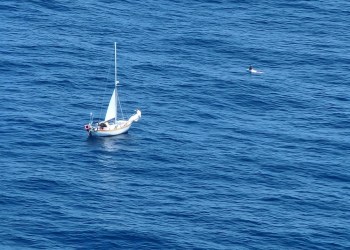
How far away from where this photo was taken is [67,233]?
631 feet

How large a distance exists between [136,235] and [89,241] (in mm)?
7797

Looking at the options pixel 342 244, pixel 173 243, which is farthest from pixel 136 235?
pixel 342 244

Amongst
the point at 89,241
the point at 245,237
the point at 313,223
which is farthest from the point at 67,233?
the point at 313,223

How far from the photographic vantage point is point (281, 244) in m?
193

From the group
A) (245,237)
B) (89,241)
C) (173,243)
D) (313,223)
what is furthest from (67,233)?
(313,223)

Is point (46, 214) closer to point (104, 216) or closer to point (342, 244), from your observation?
point (104, 216)

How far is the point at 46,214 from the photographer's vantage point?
651 ft

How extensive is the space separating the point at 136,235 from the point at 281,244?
23.5 metres

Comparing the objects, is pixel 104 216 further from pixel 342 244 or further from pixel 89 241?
pixel 342 244

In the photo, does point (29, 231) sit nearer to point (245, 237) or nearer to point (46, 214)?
point (46, 214)

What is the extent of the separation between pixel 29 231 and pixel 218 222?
31419 millimetres

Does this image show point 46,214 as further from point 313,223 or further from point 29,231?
point 313,223

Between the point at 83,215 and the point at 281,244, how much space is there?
33335mm

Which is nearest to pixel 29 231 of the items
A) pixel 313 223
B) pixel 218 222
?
pixel 218 222
